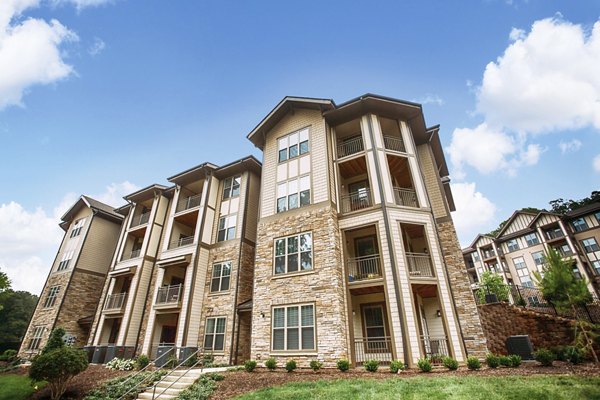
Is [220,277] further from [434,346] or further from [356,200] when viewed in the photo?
[434,346]

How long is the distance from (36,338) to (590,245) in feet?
185

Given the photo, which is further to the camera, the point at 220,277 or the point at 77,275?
the point at 77,275

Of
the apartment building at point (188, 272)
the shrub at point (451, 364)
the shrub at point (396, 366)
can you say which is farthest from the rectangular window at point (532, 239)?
the shrub at point (396, 366)

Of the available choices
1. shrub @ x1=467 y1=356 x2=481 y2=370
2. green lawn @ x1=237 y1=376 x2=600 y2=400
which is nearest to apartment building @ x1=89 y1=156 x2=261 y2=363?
green lawn @ x1=237 y1=376 x2=600 y2=400

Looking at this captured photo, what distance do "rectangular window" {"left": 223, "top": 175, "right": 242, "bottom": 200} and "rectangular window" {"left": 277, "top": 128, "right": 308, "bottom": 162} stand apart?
457 centimetres

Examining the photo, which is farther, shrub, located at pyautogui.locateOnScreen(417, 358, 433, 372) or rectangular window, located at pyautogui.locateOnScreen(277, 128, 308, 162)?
rectangular window, located at pyautogui.locateOnScreen(277, 128, 308, 162)

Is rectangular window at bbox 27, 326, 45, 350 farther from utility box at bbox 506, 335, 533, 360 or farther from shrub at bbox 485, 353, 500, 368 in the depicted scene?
utility box at bbox 506, 335, 533, 360

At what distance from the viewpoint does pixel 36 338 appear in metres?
22.2

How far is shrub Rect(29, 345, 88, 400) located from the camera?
10.3 m

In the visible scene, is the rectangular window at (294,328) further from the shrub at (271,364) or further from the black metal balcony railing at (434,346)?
the black metal balcony railing at (434,346)

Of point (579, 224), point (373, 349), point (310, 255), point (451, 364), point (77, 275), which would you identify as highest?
point (579, 224)

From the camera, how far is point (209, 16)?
16.5 meters

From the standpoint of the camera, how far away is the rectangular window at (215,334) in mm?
16188

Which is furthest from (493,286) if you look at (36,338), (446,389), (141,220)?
(36,338)
